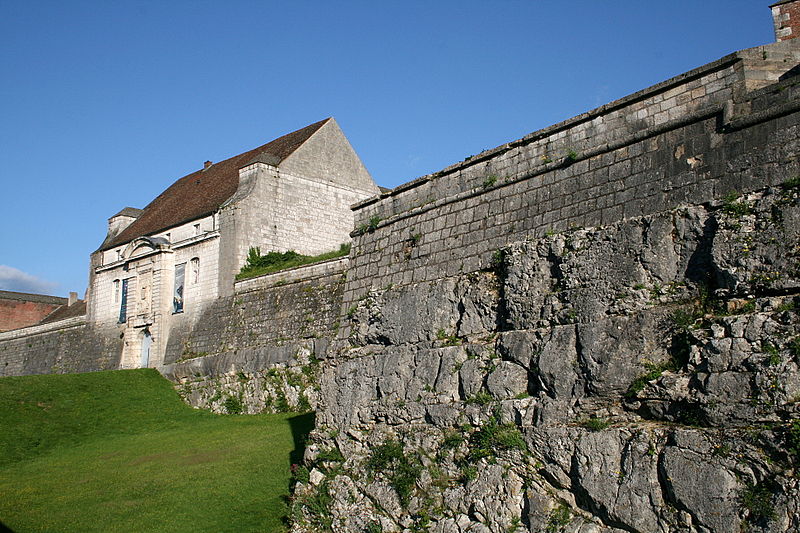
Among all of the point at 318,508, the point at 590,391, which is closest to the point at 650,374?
the point at 590,391

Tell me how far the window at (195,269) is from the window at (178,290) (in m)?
0.47

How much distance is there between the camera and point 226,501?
13.2 m

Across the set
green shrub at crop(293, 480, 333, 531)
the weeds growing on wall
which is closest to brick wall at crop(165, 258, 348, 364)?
the weeds growing on wall

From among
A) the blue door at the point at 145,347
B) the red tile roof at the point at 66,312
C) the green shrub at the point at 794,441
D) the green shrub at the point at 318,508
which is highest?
the red tile roof at the point at 66,312

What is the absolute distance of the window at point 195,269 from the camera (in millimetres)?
26391

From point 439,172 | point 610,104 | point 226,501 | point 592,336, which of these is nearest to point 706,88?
point 610,104

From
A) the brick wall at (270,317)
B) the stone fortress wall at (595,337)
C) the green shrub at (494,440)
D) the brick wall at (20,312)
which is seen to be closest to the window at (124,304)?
the brick wall at (270,317)

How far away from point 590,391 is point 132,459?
1181 centimetres

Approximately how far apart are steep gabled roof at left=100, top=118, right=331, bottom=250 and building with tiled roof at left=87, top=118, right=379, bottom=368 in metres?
0.08

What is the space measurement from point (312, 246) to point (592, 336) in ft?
62.4

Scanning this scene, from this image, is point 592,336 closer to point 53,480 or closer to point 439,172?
point 439,172

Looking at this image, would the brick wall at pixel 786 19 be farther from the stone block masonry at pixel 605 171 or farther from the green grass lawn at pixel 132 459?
the green grass lawn at pixel 132 459

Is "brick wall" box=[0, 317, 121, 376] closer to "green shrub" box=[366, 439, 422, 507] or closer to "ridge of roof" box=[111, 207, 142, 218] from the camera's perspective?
"ridge of roof" box=[111, 207, 142, 218]

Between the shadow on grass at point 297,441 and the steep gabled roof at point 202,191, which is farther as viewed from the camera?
the steep gabled roof at point 202,191
